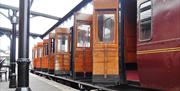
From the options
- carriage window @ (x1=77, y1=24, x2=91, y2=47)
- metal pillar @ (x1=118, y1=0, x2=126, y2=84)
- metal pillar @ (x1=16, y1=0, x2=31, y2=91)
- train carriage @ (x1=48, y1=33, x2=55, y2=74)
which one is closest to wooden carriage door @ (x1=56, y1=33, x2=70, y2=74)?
train carriage @ (x1=48, y1=33, x2=55, y2=74)

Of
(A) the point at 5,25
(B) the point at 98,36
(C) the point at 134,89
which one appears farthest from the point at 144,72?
(A) the point at 5,25

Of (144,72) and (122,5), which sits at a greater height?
(122,5)

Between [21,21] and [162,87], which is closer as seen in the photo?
[21,21]

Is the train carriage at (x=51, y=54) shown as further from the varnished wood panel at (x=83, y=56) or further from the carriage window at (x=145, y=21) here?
the carriage window at (x=145, y=21)

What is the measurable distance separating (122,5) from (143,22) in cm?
205

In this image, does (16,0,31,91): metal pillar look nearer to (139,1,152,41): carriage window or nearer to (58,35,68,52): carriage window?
(139,1,152,41): carriage window

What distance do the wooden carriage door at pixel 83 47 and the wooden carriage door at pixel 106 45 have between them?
243 cm

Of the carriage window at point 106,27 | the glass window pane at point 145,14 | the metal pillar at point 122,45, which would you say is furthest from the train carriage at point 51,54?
the glass window pane at point 145,14

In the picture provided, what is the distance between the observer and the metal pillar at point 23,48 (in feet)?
14.3

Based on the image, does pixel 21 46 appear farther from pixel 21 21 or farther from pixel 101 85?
pixel 101 85

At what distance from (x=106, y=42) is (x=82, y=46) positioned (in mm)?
2923

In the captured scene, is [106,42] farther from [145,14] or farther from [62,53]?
[62,53]

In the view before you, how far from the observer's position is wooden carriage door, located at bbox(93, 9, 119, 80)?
9.34 metres

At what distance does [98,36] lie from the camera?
9516mm
